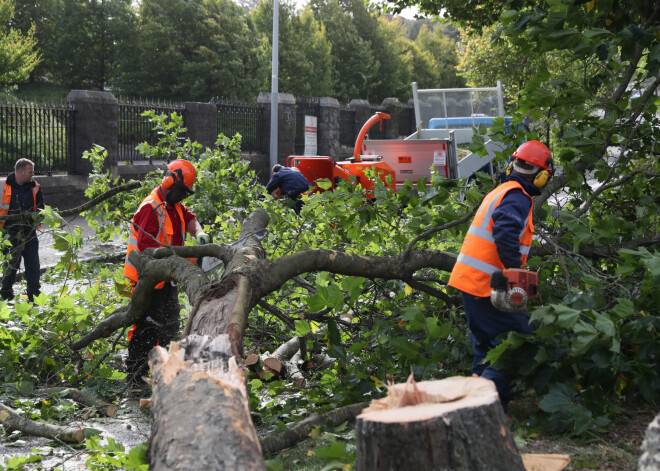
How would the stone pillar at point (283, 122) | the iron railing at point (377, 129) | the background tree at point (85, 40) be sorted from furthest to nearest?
the background tree at point (85, 40)
the iron railing at point (377, 129)
the stone pillar at point (283, 122)

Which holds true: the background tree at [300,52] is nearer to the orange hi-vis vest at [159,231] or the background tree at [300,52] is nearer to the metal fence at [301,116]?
the metal fence at [301,116]

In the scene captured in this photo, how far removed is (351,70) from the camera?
3766 cm

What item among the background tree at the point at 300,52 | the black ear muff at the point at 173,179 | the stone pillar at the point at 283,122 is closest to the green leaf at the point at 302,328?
the black ear muff at the point at 173,179

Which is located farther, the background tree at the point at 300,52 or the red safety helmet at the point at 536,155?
the background tree at the point at 300,52

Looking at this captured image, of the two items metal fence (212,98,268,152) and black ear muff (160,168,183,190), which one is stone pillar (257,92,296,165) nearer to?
metal fence (212,98,268,152)

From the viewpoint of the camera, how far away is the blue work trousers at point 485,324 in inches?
174

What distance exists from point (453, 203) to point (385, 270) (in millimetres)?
858

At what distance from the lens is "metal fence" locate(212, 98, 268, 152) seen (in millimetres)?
21859

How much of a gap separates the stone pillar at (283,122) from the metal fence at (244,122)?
0.16 m

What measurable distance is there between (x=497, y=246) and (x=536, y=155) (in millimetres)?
664

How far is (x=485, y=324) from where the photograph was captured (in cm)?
448

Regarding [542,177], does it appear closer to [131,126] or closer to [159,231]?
[159,231]

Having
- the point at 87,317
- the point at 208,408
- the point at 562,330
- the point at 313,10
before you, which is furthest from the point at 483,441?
the point at 313,10

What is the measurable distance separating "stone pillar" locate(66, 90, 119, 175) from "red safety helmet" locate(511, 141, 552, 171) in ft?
45.9
